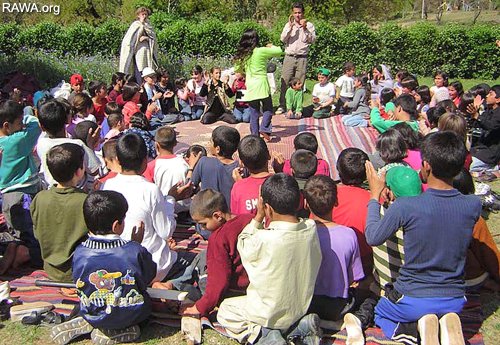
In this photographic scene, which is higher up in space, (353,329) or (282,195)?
(282,195)

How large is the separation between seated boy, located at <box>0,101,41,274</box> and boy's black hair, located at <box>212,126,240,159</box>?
1.57m

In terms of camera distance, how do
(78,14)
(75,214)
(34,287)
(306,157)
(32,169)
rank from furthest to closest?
(78,14), (32,169), (306,157), (34,287), (75,214)

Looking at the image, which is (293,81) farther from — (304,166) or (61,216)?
(61,216)

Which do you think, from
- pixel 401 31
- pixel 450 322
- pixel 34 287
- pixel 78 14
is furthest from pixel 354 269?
pixel 78 14

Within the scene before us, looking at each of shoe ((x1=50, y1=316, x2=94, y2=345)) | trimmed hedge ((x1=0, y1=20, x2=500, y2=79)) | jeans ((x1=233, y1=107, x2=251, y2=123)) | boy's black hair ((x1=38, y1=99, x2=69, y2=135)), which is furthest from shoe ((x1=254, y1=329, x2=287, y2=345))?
trimmed hedge ((x1=0, y1=20, x2=500, y2=79))

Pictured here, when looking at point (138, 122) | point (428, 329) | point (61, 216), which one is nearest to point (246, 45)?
point (138, 122)

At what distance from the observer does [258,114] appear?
805cm

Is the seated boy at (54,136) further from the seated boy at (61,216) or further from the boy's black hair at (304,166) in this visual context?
the boy's black hair at (304,166)

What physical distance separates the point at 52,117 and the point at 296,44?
22.1 ft

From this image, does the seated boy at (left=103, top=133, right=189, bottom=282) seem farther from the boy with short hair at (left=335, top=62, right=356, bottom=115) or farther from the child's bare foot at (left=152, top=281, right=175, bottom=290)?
the boy with short hair at (left=335, top=62, right=356, bottom=115)

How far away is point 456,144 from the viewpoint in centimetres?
323

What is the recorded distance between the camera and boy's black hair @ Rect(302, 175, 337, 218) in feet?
11.3

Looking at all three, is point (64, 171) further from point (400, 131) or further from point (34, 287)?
point (400, 131)

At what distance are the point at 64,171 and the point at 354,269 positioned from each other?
2141 mm
